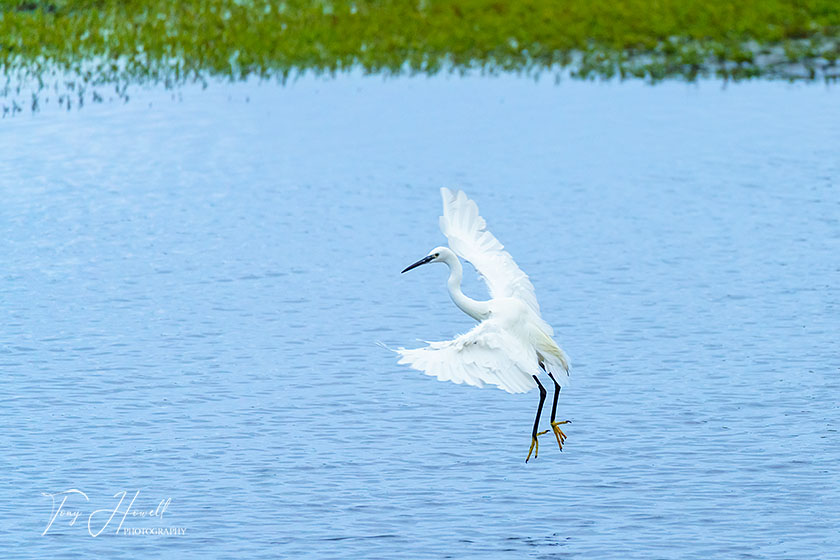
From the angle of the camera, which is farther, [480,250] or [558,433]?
[480,250]

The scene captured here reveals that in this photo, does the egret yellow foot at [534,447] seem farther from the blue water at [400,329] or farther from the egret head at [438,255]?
the egret head at [438,255]

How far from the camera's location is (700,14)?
24.9 meters

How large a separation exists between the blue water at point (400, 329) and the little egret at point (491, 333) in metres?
0.59

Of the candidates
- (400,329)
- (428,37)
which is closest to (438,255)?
(400,329)

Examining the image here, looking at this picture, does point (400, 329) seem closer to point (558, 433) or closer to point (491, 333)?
point (558, 433)

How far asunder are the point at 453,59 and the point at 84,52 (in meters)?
5.76

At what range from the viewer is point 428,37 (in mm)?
24500

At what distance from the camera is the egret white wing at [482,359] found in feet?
25.7

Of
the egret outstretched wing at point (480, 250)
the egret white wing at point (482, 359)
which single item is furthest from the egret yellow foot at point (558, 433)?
the egret outstretched wing at point (480, 250)

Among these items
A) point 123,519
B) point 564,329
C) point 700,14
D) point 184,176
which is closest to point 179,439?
point 123,519

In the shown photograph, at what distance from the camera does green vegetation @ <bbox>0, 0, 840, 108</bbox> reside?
23159 mm

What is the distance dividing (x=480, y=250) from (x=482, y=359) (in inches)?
56.6

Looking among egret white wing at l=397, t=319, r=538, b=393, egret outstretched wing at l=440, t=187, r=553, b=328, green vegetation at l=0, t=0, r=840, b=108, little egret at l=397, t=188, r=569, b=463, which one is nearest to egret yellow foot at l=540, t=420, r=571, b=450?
little egret at l=397, t=188, r=569, b=463

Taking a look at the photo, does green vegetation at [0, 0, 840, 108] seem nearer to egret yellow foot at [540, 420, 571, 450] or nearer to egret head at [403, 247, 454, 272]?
egret head at [403, 247, 454, 272]
